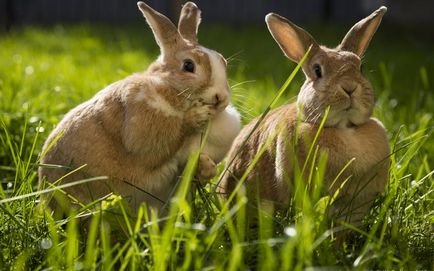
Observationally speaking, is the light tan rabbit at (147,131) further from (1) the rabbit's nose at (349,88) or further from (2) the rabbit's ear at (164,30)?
(1) the rabbit's nose at (349,88)

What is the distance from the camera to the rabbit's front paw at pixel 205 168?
7.99 ft

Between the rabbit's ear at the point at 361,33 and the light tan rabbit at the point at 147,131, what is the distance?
448mm

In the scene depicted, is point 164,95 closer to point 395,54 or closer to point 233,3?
A: point 395,54

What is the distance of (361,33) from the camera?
102 inches

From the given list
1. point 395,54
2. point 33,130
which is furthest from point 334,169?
point 395,54

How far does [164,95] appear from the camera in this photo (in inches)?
98.5

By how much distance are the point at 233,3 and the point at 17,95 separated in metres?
10.1

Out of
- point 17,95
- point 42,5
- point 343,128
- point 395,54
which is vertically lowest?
point 42,5

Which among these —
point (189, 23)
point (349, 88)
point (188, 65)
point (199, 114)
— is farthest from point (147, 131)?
point (349, 88)

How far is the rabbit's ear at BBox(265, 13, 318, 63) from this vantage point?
101 inches

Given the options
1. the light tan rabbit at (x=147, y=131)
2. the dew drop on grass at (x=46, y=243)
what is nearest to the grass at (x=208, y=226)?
the dew drop on grass at (x=46, y=243)

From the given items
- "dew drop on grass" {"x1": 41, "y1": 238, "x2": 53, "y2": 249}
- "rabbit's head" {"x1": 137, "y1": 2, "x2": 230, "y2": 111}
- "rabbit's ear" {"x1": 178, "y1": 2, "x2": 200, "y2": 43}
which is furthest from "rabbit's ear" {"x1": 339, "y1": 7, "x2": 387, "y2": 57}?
"dew drop on grass" {"x1": 41, "y1": 238, "x2": 53, "y2": 249}

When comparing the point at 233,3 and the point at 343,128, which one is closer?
the point at 343,128

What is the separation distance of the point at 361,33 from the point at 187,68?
0.61 metres
